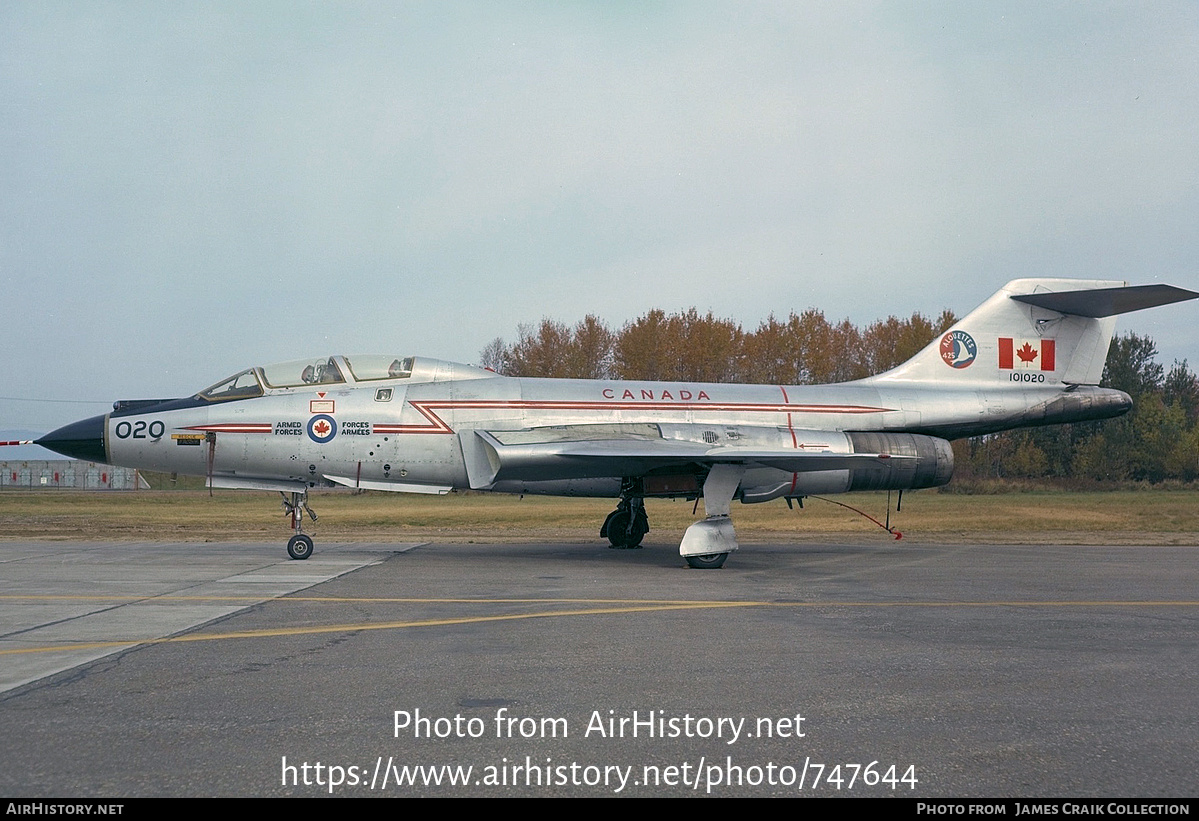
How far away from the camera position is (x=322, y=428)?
15.8 meters

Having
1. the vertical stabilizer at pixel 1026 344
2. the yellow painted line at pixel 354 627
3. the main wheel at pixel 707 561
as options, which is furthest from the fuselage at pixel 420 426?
the yellow painted line at pixel 354 627

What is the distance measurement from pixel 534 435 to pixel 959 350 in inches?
345

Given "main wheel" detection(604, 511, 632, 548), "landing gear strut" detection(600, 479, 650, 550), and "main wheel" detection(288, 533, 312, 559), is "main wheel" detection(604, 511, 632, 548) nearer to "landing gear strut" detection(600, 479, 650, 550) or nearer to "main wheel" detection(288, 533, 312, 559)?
"landing gear strut" detection(600, 479, 650, 550)

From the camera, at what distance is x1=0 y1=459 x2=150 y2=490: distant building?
7509 centimetres

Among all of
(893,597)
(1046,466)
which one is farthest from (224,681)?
(1046,466)

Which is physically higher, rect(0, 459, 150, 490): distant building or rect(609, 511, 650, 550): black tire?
rect(609, 511, 650, 550): black tire

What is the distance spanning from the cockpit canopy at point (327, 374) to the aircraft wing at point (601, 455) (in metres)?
1.44

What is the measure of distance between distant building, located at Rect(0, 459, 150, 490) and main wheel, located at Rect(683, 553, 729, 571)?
6872 cm

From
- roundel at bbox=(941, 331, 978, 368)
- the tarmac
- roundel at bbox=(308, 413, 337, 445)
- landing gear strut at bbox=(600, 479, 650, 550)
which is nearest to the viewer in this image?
the tarmac

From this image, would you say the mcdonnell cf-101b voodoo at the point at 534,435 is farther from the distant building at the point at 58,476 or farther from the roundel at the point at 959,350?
the distant building at the point at 58,476

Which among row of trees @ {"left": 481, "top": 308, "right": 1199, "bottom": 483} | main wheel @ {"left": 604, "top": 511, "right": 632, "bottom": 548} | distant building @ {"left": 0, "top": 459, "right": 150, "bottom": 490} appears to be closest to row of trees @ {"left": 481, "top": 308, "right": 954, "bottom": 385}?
row of trees @ {"left": 481, "top": 308, "right": 1199, "bottom": 483}

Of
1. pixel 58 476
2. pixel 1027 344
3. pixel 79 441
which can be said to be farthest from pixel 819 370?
pixel 58 476

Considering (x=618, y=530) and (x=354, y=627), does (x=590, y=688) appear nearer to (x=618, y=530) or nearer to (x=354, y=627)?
(x=354, y=627)

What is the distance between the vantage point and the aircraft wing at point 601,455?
14.8 meters
